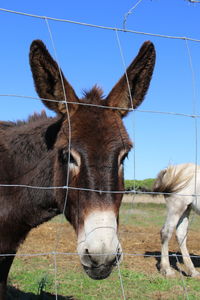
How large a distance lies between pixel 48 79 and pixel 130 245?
7853mm

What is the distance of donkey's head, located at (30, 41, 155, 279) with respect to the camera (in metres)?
2.65

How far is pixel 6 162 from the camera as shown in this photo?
3658 mm

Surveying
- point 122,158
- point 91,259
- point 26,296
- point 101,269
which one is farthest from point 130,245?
point 91,259

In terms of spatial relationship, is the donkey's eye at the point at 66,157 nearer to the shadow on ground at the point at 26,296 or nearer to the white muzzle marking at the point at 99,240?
the white muzzle marking at the point at 99,240

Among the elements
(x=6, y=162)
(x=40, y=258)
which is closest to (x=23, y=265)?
(x=40, y=258)

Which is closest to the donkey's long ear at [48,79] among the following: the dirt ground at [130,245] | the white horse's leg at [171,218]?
the dirt ground at [130,245]

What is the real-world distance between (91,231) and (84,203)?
281 mm

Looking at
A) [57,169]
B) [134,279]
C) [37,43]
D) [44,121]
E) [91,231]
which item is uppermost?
[37,43]

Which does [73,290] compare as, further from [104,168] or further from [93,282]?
[104,168]

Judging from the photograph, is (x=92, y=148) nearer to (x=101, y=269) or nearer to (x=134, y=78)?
(x=101, y=269)

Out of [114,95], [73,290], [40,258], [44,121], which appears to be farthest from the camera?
[40,258]

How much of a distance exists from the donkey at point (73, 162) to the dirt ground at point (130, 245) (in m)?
3.95

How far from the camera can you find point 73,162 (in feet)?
9.94

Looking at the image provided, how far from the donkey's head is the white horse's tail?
5.09 metres
